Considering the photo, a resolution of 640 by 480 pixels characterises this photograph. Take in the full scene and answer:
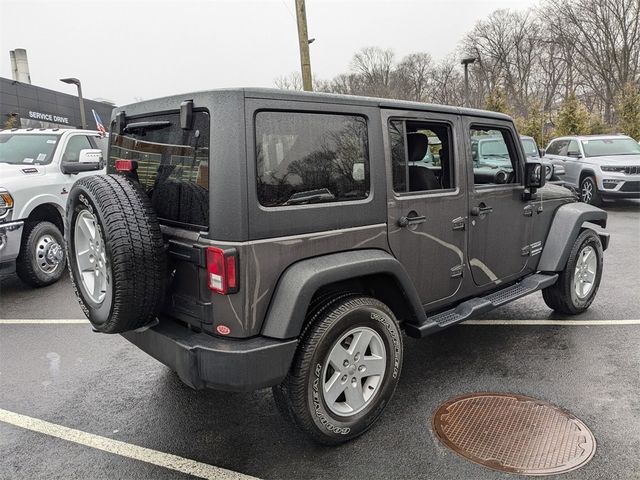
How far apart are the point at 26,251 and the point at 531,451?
5.91 m

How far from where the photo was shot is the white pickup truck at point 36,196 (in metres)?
5.84

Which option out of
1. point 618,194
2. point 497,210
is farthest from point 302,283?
point 618,194

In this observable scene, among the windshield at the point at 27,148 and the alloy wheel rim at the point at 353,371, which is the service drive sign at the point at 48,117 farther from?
the alloy wheel rim at the point at 353,371

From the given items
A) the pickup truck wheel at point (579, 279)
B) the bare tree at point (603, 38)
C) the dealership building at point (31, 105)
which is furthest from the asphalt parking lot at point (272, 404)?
the bare tree at point (603, 38)

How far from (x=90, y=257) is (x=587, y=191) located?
40.5ft

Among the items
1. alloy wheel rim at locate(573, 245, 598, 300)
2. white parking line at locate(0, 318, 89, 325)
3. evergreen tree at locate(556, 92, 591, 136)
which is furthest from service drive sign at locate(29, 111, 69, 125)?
alloy wheel rim at locate(573, 245, 598, 300)

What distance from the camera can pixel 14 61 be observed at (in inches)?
1499

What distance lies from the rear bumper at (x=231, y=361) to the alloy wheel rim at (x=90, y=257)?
0.57 m

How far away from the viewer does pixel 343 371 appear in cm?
277

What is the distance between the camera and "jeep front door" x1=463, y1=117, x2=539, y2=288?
3.66m

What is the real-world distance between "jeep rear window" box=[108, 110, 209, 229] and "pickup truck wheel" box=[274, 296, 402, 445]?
34.3 inches

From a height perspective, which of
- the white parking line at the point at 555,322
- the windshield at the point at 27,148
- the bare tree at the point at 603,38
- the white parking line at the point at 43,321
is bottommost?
the white parking line at the point at 555,322

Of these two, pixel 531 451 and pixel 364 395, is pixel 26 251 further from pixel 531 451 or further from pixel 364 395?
pixel 531 451

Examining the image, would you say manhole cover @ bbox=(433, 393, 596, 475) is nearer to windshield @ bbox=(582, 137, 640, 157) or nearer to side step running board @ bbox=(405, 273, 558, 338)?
side step running board @ bbox=(405, 273, 558, 338)
